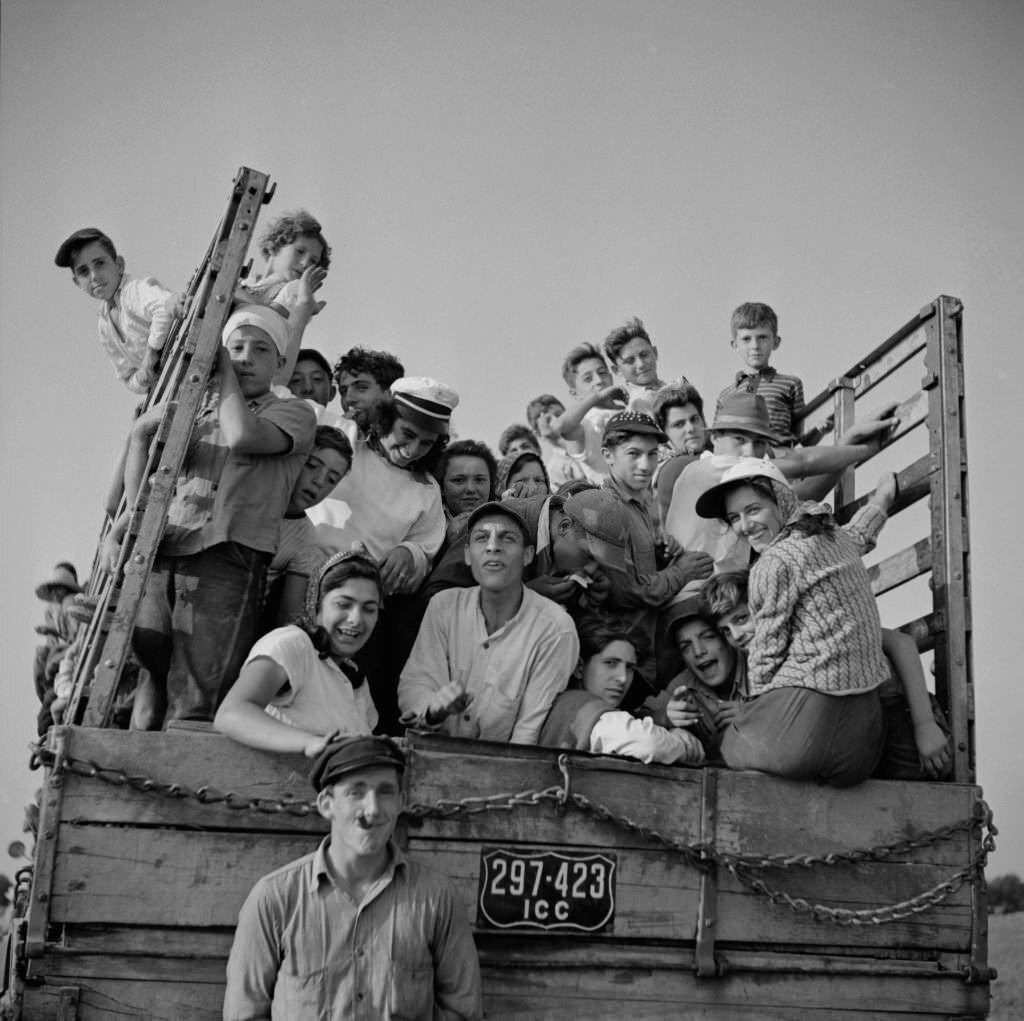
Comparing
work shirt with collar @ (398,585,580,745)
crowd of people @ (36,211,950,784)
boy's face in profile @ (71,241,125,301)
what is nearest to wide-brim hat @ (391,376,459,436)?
crowd of people @ (36,211,950,784)

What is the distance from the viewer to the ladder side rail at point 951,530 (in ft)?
18.6

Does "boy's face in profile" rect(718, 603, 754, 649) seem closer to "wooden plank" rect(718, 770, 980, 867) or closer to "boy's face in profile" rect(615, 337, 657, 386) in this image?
"wooden plank" rect(718, 770, 980, 867)

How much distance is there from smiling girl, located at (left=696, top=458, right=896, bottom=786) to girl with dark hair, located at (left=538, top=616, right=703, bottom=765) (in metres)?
0.31

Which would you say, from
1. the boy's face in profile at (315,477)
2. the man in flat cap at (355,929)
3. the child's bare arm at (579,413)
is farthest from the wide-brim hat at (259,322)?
the child's bare arm at (579,413)

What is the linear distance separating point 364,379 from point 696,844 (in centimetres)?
343

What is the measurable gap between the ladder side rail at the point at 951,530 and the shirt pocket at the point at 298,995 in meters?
2.94

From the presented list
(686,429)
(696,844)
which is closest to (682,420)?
(686,429)

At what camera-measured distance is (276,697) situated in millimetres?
4672

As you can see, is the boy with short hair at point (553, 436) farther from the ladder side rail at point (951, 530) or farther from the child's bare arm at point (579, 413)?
the ladder side rail at point (951, 530)

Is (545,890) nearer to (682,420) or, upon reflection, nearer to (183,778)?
(183,778)

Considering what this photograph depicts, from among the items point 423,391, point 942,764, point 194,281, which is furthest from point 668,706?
point 194,281

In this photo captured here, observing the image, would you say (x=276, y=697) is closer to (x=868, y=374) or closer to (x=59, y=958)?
(x=59, y=958)

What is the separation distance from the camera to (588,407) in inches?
336

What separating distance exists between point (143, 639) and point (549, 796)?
1807 mm
